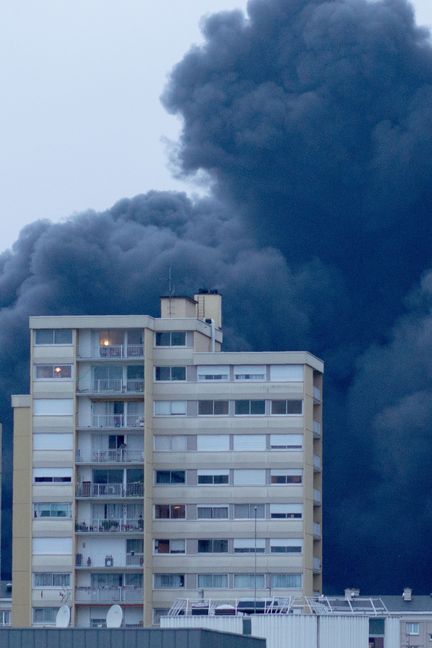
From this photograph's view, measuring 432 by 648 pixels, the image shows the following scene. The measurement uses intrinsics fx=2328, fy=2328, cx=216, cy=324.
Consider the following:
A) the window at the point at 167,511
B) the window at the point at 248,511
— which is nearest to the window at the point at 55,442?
the window at the point at 167,511

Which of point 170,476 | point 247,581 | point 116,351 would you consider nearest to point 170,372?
point 116,351

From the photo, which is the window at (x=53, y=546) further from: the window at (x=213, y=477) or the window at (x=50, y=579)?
the window at (x=213, y=477)

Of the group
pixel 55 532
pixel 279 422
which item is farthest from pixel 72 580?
pixel 279 422

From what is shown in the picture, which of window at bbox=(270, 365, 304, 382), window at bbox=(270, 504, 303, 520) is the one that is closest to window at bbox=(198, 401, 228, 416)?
window at bbox=(270, 365, 304, 382)

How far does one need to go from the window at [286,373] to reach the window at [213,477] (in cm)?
466

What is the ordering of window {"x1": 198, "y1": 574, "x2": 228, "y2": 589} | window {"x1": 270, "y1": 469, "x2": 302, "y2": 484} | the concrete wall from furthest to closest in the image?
window {"x1": 270, "y1": 469, "x2": 302, "y2": 484} → window {"x1": 198, "y1": 574, "x2": 228, "y2": 589} → the concrete wall

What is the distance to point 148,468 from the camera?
99.4m

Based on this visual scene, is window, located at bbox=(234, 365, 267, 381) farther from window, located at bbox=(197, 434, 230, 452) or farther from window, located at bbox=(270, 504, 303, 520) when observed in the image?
window, located at bbox=(270, 504, 303, 520)

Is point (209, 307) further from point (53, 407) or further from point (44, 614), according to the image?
point (44, 614)

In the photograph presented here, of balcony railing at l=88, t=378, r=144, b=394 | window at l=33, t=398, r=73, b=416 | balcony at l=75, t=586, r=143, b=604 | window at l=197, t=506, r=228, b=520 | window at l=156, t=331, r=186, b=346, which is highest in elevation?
window at l=156, t=331, r=186, b=346

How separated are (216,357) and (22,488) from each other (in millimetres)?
10082

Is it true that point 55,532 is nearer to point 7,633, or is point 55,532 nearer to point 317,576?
point 317,576

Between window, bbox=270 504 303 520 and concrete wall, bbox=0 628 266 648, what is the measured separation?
4095 centimetres

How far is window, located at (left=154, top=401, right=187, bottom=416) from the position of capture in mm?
100750
